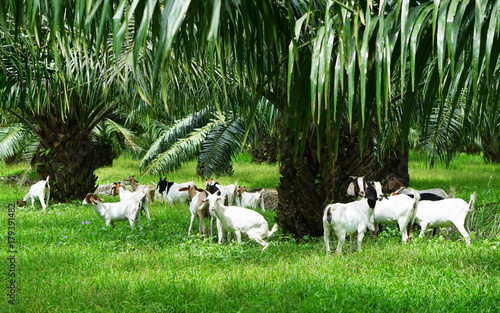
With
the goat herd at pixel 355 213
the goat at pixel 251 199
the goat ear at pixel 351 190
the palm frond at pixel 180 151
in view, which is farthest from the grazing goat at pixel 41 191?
the goat ear at pixel 351 190

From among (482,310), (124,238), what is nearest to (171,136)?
(124,238)

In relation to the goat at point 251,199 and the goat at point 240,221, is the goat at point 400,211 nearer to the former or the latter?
the goat at point 240,221

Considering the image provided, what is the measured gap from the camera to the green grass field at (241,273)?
4.49 meters

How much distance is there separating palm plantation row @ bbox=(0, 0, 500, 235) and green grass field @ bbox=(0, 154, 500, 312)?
1.25 m

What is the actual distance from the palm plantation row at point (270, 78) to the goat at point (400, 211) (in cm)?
60

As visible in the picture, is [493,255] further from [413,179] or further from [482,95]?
[413,179]

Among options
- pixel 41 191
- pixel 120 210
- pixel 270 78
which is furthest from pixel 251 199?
pixel 270 78

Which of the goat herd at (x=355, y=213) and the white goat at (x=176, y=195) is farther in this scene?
the white goat at (x=176, y=195)

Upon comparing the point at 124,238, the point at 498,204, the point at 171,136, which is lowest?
the point at 124,238

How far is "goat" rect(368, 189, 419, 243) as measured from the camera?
22.4 ft

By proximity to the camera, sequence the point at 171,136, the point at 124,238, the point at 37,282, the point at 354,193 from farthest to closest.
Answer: the point at 171,136 < the point at 124,238 < the point at 354,193 < the point at 37,282

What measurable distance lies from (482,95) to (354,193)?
3440mm

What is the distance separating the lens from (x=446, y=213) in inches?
274

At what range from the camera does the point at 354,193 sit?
274 inches
